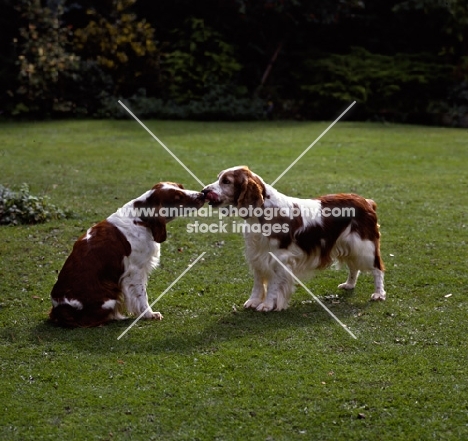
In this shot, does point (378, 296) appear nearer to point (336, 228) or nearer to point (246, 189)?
point (336, 228)

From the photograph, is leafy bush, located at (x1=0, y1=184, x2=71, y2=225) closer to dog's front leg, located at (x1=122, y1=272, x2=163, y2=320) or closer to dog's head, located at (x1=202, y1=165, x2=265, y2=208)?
dog's front leg, located at (x1=122, y1=272, x2=163, y2=320)

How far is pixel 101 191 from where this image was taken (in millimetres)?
11930

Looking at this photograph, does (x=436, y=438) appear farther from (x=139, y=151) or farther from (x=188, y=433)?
(x=139, y=151)

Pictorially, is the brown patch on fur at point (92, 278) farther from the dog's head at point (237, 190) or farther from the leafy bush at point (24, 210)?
the leafy bush at point (24, 210)

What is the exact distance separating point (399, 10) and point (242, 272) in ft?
51.0

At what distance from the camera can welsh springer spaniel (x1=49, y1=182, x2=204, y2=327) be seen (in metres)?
6.30

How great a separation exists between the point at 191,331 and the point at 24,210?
14.9 ft

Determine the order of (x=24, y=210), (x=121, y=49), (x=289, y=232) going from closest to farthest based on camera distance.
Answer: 1. (x=289, y=232)
2. (x=24, y=210)
3. (x=121, y=49)

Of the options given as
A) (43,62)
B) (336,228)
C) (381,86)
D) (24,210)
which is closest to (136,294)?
(336,228)

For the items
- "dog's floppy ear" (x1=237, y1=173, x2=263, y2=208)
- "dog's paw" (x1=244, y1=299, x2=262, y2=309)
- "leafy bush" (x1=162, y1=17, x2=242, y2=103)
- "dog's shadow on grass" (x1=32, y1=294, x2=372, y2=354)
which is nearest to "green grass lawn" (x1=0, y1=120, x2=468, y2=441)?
"dog's shadow on grass" (x1=32, y1=294, x2=372, y2=354)

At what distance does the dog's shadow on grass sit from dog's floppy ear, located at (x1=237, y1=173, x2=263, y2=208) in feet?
3.26

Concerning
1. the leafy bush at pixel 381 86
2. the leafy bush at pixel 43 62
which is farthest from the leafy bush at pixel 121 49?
the leafy bush at pixel 381 86

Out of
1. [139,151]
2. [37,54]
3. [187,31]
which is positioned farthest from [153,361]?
[187,31]

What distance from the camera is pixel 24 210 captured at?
10.1m
